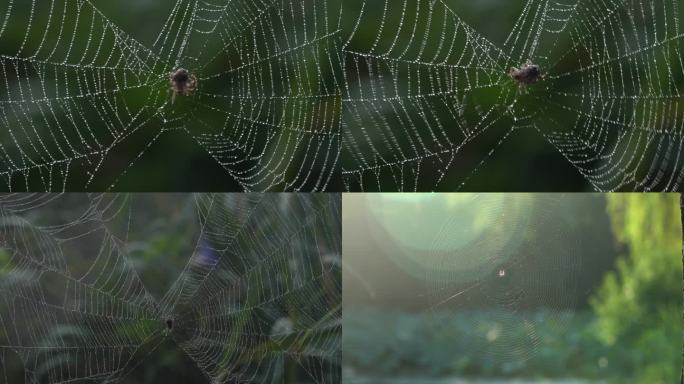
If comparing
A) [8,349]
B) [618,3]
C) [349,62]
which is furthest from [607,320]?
[8,349]

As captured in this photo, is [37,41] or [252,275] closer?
[37,41]

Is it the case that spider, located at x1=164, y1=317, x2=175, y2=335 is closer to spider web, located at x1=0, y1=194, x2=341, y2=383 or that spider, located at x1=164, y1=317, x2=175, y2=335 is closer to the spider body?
spider web, located at x1=0, y1=194, x2=341, y2=383

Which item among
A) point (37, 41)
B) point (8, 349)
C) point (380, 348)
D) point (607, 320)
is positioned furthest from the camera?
point (607, 320)

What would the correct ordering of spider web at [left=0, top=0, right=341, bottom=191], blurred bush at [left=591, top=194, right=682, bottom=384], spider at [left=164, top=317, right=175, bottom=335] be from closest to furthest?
spider web at [left=0, top=0, right=341, bottom=191] → spider at [left=164, top=317, right=175, bottom=335] → blurred bush at [left=591, top=194, right=682, bottom=384]

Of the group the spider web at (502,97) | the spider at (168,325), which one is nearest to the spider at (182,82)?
the spider web at (502,97)

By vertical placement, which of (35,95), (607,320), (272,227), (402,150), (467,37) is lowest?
(607,320)

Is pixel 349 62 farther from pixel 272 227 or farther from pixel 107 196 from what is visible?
pixel 107 196

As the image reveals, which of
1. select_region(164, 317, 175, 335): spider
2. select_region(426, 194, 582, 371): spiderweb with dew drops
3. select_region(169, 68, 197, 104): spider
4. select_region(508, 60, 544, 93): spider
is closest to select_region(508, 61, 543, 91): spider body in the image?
select_region(508, 60, 544, 93): spider
